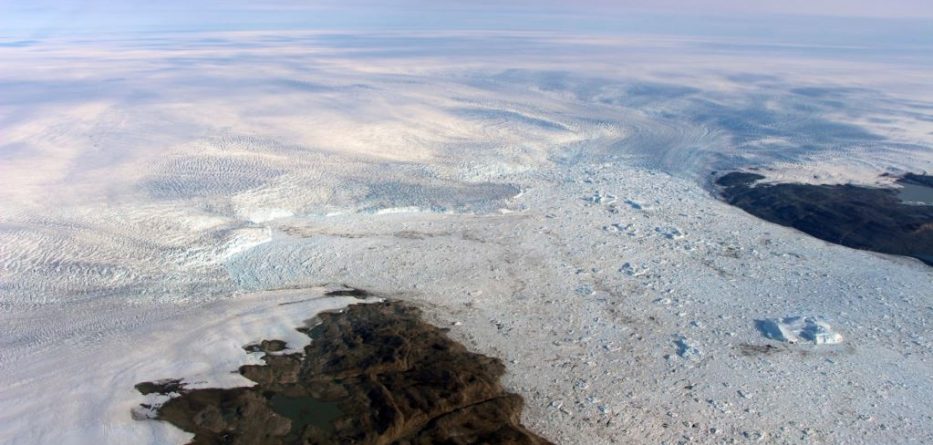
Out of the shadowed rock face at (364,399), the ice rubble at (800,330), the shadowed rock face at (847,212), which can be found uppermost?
the shadowed rock face at (847,212)

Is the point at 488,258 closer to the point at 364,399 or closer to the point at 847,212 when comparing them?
the point at 364,399

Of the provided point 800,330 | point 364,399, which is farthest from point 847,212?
point 364,399

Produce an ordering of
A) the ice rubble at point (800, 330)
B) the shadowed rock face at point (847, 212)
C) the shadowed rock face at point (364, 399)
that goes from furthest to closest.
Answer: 1. the shadowed rock face at point (847, 212)
2. the ice rubble at point (800, 330)
3. the shadowed rock face at point (364, 399)

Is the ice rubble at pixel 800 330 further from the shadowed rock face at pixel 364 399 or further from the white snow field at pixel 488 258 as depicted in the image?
the shadowed rock face at pixel 364 399

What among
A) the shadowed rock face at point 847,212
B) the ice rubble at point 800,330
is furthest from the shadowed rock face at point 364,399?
the shadowed rock face at point 847,212

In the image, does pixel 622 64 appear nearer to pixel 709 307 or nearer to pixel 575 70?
pixel 575 70
